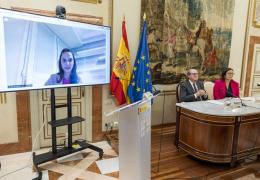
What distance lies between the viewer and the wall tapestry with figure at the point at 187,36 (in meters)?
3.75

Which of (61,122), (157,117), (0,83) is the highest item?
(0,83)

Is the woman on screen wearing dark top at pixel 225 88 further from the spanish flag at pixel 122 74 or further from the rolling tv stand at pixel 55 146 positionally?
the rolling tv stand at pixel 55 146

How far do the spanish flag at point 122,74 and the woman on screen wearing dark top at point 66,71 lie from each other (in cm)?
60

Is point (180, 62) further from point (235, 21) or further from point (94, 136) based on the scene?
point (94, 136)

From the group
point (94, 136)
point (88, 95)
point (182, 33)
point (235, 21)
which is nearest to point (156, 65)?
point (182, 33)

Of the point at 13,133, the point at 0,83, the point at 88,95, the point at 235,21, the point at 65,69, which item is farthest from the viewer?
the point at 235,21

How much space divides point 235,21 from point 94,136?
3728 mm

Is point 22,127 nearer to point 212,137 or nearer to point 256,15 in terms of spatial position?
point 212,137

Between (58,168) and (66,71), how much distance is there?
3.80 ft

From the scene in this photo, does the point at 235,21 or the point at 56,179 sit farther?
the point at 235,21

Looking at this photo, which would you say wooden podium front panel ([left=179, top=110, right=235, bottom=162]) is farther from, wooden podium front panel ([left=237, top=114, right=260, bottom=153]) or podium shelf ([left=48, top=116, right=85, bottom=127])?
podium shelf ([left=48, top=116, right=85, bottom=127])

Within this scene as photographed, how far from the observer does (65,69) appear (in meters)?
2.59

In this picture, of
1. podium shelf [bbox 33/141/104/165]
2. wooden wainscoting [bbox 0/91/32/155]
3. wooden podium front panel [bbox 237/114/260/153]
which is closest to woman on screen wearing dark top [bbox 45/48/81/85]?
wooden wainscoting [bbox 0/91/32/155]

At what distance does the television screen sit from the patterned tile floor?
986 mm
